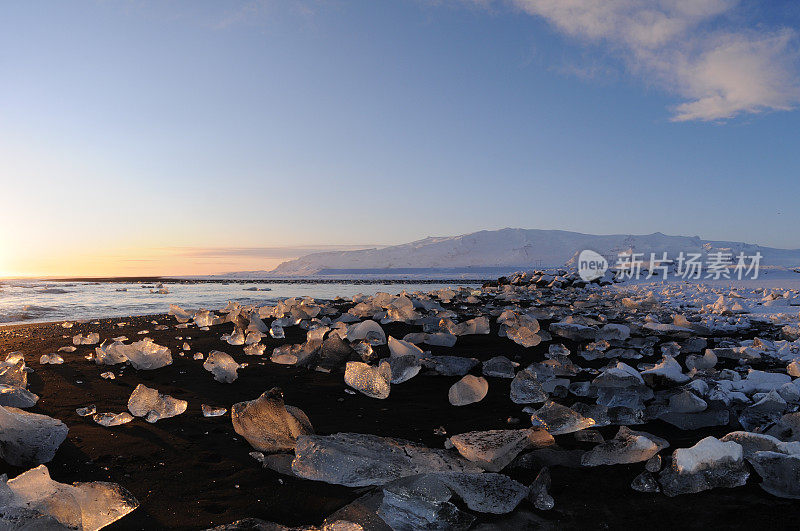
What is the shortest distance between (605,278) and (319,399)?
62.5ft

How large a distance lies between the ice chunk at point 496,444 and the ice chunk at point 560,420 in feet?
0.43

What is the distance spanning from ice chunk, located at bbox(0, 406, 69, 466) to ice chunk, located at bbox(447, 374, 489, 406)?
1.85 metres

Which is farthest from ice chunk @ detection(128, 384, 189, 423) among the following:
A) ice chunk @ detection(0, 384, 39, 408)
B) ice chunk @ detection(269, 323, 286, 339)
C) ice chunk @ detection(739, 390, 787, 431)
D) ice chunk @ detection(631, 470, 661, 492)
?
ice chunk @ detection(739, 390, 787, 431)

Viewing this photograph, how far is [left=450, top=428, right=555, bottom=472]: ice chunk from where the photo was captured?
1.89 m

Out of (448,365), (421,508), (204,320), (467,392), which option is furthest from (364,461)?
(204,320)

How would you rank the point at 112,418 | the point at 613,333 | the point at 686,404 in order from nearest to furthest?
the point at 112,418
the point at 686,404
the point at 613,333

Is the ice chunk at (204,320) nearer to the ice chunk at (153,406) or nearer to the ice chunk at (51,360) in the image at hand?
the ice chunk at (51,360)

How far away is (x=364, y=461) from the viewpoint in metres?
1.84

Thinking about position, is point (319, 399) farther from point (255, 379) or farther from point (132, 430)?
point (132, 430)

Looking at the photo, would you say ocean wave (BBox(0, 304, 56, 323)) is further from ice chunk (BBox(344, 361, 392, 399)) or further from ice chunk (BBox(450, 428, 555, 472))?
ice chunk (BBox(450, 428, 555, 472))

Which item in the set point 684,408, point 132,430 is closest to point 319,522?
point 132,430

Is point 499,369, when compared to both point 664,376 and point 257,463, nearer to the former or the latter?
point 664,376

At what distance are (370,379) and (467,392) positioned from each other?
1.86 feet

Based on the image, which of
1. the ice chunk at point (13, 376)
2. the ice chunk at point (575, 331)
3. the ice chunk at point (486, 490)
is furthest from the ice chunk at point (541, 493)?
the ice chunk at point (575, 331)
